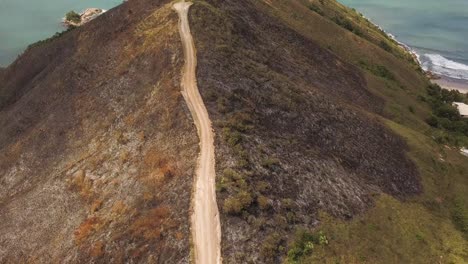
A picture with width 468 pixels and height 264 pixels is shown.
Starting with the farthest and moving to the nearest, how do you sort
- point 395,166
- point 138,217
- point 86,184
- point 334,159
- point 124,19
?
1. point 124,19
2. point 395,166
3. point 334,159
4. point 86,184
5. point 138,217

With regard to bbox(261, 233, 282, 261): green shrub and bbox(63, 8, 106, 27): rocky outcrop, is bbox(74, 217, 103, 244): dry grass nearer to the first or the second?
bbox(261, 233, 282, 261): green shrub

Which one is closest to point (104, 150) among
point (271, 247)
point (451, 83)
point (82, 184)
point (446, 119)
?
point (82, 184)

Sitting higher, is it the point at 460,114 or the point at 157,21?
the point at 157,21

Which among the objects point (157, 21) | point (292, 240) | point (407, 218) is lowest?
point (407, 218)

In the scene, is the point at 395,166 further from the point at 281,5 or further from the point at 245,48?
the point at 281,5

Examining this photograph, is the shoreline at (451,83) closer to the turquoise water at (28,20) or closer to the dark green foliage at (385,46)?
the dark green foliage at (385,46)

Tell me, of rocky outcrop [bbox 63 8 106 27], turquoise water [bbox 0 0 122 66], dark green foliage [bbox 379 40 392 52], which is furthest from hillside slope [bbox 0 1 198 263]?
rocky outcrop [bbox 63 8 106 27]

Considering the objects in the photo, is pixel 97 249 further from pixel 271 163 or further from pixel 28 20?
pixel 28 20

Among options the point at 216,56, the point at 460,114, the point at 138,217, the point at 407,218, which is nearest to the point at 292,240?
the point at 138,217
